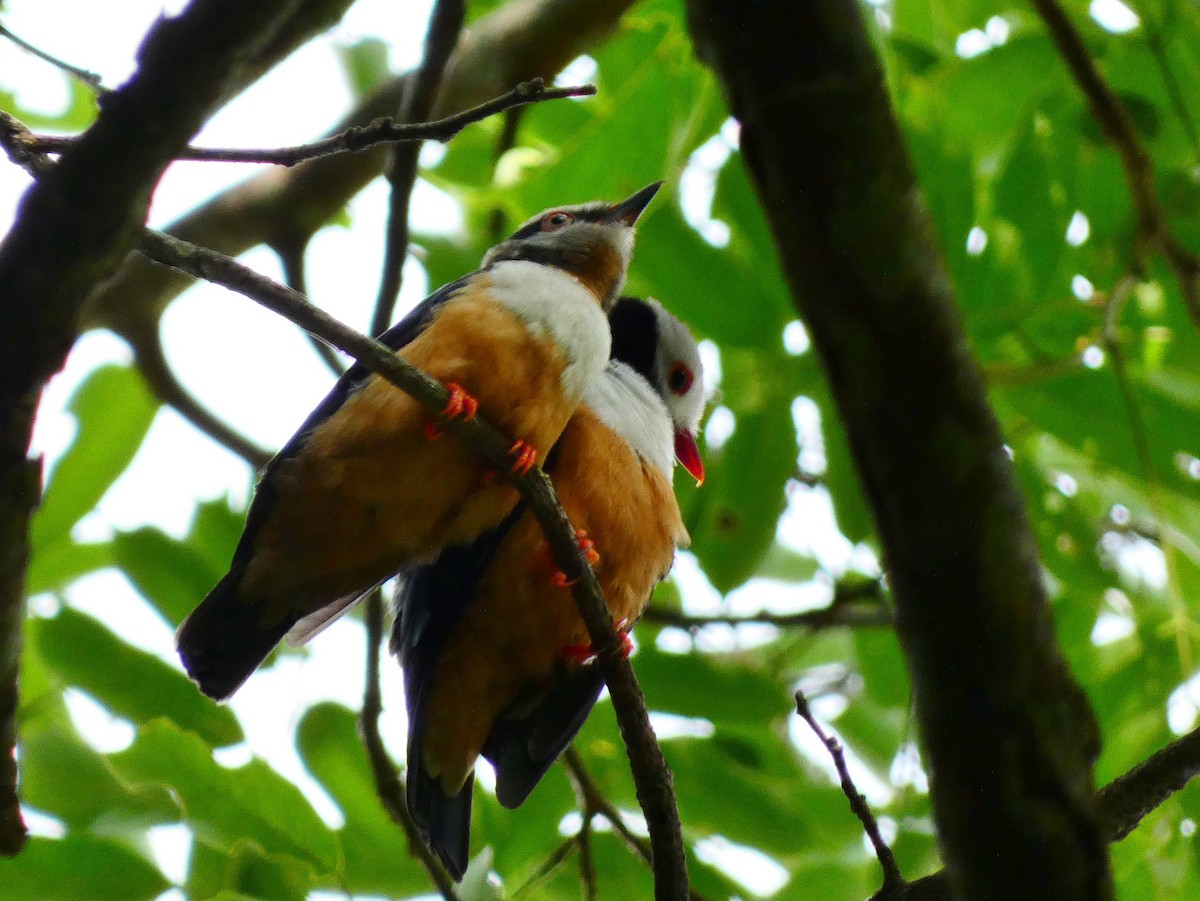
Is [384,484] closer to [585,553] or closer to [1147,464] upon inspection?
[585,553]

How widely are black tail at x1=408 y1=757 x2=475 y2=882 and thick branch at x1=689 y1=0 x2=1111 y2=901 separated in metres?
2.03

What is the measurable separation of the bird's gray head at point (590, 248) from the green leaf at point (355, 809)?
65.5 inches

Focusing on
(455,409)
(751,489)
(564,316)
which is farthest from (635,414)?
(455,409)

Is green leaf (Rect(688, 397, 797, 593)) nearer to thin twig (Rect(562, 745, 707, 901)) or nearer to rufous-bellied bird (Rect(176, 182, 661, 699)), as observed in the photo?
rufous-bellied bird (Rect(176, 182, 661, 699))

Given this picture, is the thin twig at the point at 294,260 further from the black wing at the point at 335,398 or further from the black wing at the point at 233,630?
the black wing at the point at 233,630

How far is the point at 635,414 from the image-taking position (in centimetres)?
424

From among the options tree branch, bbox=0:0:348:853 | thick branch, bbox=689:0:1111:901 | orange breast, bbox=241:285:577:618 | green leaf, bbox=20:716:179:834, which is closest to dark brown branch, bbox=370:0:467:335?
orange breast, bbox=241:285:577:618

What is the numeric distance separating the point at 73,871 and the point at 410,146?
2476 millimetres

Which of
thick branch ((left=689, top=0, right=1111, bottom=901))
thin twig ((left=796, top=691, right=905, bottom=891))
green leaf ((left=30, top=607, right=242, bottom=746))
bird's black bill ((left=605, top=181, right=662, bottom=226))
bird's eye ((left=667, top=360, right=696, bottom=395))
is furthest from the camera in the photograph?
bird's eye ((left=667, top=360, right=696, bottom=395))

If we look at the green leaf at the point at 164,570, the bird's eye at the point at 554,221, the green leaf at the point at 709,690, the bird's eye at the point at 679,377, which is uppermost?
the bird's eye at the point at 554,221

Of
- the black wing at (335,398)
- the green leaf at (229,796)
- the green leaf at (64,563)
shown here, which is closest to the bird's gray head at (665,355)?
the black wing at (335,398)

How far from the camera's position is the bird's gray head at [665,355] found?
4848 millimetres

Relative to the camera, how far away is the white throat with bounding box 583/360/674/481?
4066 mm

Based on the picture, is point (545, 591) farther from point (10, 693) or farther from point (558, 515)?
point (10, 693)
